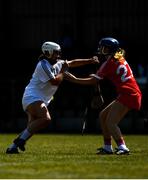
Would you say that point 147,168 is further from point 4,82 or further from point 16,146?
point 4,82

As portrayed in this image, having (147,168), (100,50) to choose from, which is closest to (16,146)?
(100,50)

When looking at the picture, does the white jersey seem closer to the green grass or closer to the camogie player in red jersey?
the camogie player in red jersey

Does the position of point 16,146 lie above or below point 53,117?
above

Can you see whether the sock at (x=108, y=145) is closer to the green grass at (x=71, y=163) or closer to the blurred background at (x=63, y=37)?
the green grass at (x=71, y=163)

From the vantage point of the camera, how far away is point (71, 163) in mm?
13180

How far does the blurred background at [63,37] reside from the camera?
2497cm

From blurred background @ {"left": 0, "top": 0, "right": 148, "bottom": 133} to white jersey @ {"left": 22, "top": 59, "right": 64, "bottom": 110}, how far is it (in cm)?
900

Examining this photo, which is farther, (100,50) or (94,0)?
(94,0)

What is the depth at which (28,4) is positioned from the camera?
28.6m

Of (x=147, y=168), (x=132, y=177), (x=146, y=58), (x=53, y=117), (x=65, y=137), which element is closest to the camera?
(x=132, y=177)

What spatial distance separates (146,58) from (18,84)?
4091 millimetres

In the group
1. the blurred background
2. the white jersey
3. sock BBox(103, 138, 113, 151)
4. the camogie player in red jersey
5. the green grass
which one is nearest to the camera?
the green grass

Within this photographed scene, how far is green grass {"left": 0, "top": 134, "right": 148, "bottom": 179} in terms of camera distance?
11.7m

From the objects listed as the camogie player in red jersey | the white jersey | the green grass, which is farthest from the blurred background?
the camogie player in red jersey
